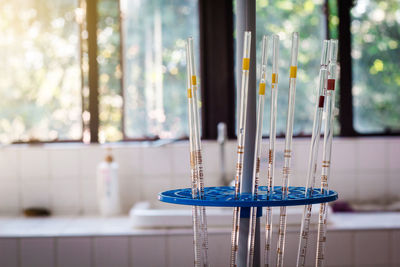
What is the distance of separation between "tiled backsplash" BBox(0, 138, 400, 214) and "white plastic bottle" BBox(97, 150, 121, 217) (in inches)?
3.8

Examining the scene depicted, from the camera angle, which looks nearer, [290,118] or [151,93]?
[290,118]

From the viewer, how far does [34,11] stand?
2.60 metres

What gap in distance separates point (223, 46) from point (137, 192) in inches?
34.2

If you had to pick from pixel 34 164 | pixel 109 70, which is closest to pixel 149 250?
pixel 34 164

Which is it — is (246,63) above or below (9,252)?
above

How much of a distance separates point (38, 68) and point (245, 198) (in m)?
2.02

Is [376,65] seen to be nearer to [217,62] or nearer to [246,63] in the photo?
[217,62]

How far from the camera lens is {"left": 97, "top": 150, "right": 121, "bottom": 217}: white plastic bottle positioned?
243 centimetres

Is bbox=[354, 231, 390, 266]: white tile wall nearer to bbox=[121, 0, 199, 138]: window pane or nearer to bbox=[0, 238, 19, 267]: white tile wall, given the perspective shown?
bbox=[121, 0, 199, 138]: window pane

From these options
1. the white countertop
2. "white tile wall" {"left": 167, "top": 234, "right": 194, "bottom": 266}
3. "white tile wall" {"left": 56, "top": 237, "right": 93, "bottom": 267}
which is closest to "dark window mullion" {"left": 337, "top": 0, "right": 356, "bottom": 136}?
the white countertop

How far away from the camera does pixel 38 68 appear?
8.57 feet

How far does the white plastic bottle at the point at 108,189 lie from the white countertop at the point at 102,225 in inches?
3.0

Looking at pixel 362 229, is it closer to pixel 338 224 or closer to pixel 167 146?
pixel 338 224

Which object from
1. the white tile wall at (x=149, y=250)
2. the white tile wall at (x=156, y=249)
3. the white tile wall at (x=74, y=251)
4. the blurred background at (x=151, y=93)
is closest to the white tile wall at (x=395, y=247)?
the white tile wall at (x=156, y=249)
